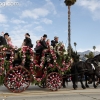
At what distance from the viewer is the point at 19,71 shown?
1177 cm

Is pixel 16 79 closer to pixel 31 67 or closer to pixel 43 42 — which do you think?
pixel 31 67

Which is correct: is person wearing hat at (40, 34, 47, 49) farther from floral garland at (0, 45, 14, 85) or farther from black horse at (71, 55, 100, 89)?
black horse at (71, 55, 100, 89)

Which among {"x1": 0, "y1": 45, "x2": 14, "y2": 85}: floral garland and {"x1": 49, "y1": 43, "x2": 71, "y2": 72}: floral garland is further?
{"x1": 49, "y1": 43, "x2": 71, "y2": 72}: floral garland

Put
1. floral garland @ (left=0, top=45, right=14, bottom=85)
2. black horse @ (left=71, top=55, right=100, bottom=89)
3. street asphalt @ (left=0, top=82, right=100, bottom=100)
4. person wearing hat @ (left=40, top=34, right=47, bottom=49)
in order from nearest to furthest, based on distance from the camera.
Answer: street asphalt @ (left=0, top=82, right=100, bottom=100)
floral garland @ (left=0, top=45, right=14, bottom=85)
person wearing hat @ (left=40, top=34, right=47, bottom=49)
black horse @ (left=71, top=55, right=100, bottom=89)

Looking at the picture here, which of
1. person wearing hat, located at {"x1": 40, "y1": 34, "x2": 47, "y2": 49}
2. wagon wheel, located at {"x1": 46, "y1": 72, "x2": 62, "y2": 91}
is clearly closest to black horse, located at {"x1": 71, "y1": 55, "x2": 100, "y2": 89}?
wagon wheel, located at {"x1": 46, "y1": 72, "x2": 62, "y2": 91}

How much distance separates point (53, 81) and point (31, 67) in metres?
1.37

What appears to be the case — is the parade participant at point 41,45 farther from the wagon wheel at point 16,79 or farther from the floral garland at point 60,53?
the wagon wheel at point 16,79

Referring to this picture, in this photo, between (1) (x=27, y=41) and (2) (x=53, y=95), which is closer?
(2) (x=53, y=95)

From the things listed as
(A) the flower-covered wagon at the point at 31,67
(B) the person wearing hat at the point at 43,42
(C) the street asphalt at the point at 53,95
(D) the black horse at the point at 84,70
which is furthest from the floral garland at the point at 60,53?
(C) the street asphalt at the point at 53,95

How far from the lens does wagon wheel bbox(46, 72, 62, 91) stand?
12.3m

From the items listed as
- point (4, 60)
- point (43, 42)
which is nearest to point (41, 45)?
point (43, 42)

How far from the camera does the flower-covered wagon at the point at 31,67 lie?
11602 millimetres

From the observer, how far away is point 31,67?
12.1 meters

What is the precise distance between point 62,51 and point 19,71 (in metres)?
2.54
